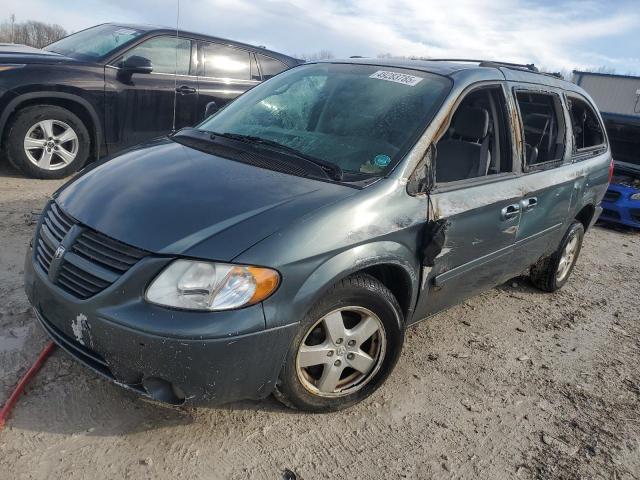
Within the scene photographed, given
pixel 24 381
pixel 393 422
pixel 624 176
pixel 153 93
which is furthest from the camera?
pixel 624 176

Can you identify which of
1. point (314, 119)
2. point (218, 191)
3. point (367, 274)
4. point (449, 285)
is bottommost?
point (449, 285)

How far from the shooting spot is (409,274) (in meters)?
2.73

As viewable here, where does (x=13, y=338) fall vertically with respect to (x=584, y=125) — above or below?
below

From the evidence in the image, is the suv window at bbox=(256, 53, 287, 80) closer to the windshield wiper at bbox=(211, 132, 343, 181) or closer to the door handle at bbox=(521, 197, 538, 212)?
the windshield wiper at bbox=(211, 132, 343, 181)

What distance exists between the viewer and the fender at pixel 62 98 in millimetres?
5406

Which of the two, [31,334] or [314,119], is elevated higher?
[314,119]

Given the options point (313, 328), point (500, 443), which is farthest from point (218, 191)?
point (500, 443)

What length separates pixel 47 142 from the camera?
5.76m

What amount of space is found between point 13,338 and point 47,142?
348cm

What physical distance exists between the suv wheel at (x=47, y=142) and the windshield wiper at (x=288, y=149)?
3.32m

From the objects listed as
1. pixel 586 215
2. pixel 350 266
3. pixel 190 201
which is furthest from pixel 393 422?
pixel 586 215

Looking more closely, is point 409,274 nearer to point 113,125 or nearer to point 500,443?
point 500,443

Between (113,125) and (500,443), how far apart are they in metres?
5.27

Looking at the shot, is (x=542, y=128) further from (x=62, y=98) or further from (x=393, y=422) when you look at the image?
(x=62, y=98)
